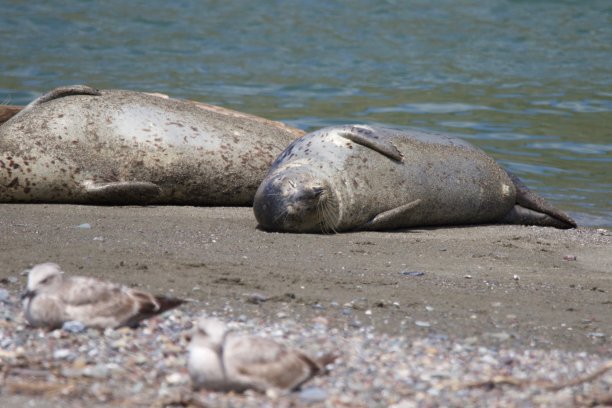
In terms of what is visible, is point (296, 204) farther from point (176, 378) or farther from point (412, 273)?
point (176, 378)

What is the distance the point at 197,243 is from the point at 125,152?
6.04 feet

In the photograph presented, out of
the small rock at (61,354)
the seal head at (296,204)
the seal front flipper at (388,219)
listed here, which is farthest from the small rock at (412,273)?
the small rock at (61,354)

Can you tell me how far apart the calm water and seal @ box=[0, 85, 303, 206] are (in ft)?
9.58

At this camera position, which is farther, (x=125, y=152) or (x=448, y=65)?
(x=448, y=65)

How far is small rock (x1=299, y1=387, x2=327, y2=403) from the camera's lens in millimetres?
3307

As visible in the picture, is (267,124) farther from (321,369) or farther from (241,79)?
(241,79)

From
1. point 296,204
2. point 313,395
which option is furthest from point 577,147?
point 313,395

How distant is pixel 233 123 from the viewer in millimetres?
8086

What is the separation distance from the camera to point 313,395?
333cm

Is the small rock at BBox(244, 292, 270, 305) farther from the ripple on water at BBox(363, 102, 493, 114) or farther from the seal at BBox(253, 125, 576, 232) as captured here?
the ripple on water at BBox(363, 102, 493, 114)

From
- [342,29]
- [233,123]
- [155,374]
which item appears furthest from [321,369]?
[342,29]

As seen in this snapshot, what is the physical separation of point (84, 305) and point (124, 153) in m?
3.71

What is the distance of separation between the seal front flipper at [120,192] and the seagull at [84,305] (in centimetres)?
337

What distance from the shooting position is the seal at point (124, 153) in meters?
7.30
